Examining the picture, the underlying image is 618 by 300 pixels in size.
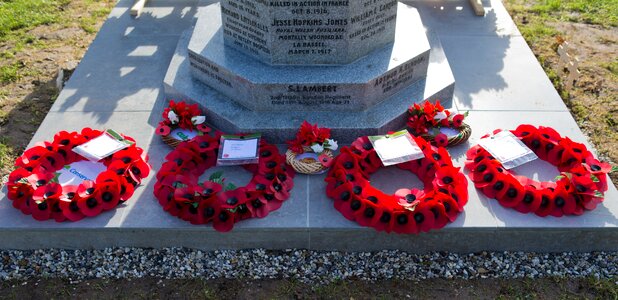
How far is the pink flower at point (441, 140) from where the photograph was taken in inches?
246

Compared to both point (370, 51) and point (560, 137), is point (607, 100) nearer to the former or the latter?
point (560, 137)

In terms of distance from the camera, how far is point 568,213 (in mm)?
5469

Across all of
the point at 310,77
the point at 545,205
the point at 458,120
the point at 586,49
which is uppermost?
the point at 310,77

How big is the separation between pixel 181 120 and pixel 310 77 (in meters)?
1.65

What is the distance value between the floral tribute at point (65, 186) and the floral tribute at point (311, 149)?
5.49 feet

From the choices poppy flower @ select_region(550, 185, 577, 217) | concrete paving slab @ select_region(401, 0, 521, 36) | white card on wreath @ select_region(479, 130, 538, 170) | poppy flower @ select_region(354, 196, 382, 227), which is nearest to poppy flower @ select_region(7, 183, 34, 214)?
poppy flower @ select_region(354, 196, 382, 227)

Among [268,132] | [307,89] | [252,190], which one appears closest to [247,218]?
[252,190]

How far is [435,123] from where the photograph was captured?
6.44 meters

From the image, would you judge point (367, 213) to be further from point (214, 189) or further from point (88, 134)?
point (88, 134)

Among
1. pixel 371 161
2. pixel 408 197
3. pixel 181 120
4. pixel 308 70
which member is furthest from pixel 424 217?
pixel 181 120

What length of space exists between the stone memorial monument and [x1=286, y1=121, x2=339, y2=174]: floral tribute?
0.38 m

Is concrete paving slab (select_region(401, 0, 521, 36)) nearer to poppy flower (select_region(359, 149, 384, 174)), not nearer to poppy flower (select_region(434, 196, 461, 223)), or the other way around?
poppy flower (select_region(359, 149, 384, 174))

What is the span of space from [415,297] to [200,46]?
13.4ft

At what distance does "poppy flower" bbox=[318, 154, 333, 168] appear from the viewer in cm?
594
